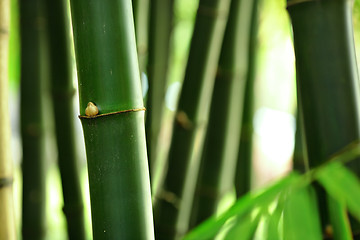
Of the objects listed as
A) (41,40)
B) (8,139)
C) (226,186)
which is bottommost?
(226,186)

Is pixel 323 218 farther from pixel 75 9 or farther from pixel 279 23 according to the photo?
pixel 279 23

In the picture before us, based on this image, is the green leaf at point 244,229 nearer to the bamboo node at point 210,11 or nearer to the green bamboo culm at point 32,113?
the bamboo node at point 210,11

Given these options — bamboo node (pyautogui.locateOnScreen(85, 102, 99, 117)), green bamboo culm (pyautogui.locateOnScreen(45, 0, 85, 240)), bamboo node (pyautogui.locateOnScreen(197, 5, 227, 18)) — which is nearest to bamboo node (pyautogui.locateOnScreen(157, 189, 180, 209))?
green bamboo culm (pyautogui.locateOnScreen(45, 0, 85, 240))

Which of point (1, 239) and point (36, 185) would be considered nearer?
point (1, 239)

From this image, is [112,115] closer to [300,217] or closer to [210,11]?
[300,217]

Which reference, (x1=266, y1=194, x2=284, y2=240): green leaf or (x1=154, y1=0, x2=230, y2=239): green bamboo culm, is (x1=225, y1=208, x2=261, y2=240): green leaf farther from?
(x1=154, y1=0, x2=230, y2=239): green bamboo culm

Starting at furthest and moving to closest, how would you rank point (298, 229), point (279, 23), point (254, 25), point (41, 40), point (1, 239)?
point (279, 23), point (254, 25), point (41, 40), point (1, 239), point (298, 229)

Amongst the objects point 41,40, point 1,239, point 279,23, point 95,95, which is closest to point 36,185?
point 41,40

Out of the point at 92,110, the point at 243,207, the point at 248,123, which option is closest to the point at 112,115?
the point at 92,110
